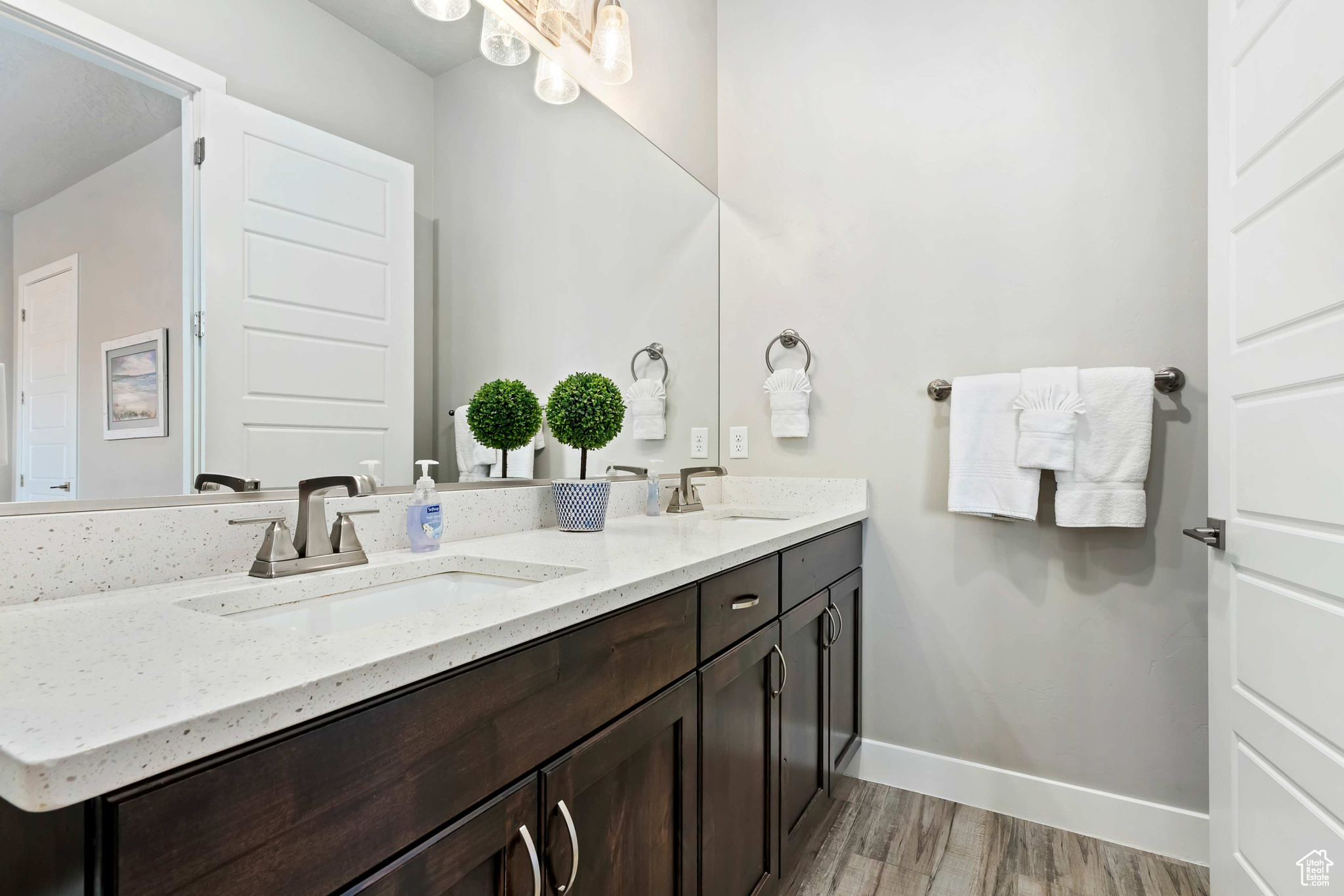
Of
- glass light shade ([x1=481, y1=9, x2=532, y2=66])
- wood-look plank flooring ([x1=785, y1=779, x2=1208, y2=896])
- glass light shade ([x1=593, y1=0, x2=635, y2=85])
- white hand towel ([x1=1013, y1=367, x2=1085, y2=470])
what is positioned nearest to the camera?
glass light shade ([x1=481, y1=9, x2=532, y2=66])

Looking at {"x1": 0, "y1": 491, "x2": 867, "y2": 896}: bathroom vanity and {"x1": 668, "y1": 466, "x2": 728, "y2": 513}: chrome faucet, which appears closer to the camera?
{"x1": 0, "y1": 491, "x2": 867, "y2": 896}: bathroom vanity

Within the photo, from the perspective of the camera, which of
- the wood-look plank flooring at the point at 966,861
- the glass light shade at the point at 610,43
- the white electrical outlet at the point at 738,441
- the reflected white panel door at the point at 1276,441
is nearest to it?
the reflected white panel door at the point at 1276,441

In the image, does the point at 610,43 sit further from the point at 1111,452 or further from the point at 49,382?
the point at 1111,452

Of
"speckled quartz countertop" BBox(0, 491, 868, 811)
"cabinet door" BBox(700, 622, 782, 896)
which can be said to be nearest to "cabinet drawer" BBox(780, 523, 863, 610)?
"cabinet door" BBox(700, 622, 782, 896)

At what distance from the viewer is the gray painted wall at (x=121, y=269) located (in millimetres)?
760

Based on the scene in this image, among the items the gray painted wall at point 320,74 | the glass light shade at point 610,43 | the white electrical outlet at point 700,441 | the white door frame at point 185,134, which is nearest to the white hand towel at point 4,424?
the white door frame at point 185,134

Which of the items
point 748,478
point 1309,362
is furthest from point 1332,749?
point 748,478

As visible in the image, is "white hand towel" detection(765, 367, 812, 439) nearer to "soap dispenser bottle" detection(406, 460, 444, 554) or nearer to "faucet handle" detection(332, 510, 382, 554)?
"soap dispenser bottle" detection(406, 460, 444, 554)

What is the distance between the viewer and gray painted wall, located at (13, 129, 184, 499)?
0.76 meters

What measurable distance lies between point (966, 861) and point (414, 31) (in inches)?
88.5

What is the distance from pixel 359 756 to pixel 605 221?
1.61 meters

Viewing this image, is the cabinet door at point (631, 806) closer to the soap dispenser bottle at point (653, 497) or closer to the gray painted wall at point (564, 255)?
the gray painted wall at point (564, 255)

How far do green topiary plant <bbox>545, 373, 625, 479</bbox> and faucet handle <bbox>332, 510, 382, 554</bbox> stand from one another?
1.93 ft

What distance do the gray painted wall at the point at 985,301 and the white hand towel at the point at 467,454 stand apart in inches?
44.1
